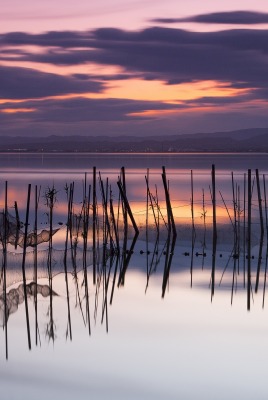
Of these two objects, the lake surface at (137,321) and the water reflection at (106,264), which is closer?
the lake surface at (137,321)

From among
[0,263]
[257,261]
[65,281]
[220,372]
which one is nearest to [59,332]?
[220,372]

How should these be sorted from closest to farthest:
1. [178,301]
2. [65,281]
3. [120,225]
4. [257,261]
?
[178,301]
[65,281]
[257,261]
[120,225]

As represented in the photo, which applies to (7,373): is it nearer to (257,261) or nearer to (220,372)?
(220,372)

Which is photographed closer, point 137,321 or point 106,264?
point 137,321

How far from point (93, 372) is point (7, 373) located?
0.79 metres

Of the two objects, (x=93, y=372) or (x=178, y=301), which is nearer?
(x=93, y=372)

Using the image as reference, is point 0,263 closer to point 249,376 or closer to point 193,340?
point 193,340

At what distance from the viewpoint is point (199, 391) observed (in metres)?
7.75

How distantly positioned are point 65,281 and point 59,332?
128 inches

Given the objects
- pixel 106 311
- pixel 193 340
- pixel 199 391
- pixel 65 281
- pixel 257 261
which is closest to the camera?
pixel 199 391

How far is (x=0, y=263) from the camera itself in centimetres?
1402

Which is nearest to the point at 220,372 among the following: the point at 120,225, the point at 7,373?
the point at 7,373

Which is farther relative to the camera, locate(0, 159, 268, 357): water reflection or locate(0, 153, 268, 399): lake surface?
locate(0, 159, 268, 357): water reflection

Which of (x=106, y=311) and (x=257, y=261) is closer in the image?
(x=106, y=311)
